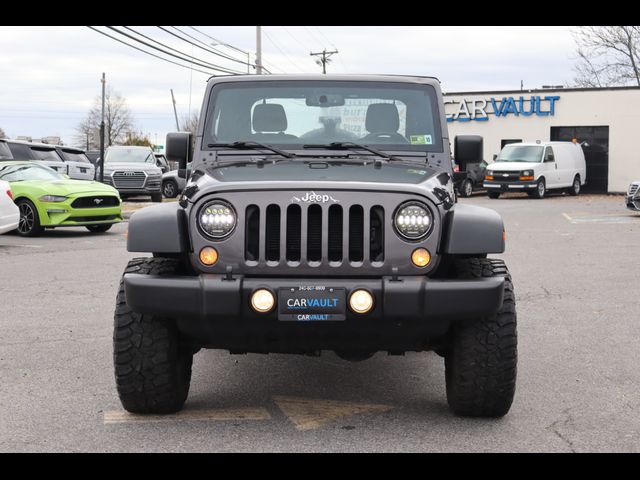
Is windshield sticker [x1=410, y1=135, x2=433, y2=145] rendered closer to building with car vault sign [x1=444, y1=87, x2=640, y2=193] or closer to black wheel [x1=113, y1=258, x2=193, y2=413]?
black wheel [x1=113, y1=258, x2=193, y2=413]

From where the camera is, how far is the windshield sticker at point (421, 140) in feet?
19.7

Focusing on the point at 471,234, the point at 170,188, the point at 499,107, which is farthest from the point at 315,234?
the point at 499,107

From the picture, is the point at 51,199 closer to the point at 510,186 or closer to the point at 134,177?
the point at 134,177

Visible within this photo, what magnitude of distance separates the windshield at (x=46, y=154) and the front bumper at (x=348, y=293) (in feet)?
61.3

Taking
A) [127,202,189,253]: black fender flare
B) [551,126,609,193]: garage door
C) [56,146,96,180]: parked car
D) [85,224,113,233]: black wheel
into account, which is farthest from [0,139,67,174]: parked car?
[551,126,609,193]: garage door

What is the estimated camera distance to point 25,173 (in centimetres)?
1744

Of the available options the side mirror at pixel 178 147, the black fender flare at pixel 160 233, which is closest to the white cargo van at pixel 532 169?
the side mirror at pixel 178 147

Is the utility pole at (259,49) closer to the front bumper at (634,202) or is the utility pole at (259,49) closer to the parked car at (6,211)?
the front bumper at (634,202)

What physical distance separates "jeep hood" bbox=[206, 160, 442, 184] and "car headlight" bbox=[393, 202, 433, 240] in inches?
8.4

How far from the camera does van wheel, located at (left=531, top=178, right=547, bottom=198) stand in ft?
108

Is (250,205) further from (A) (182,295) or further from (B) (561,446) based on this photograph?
(B) (561,446)

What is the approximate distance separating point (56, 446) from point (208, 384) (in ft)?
4.93

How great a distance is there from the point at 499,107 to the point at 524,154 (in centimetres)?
805

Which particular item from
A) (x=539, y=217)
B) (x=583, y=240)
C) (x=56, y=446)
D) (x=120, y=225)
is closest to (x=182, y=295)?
(x=56, y=446)
